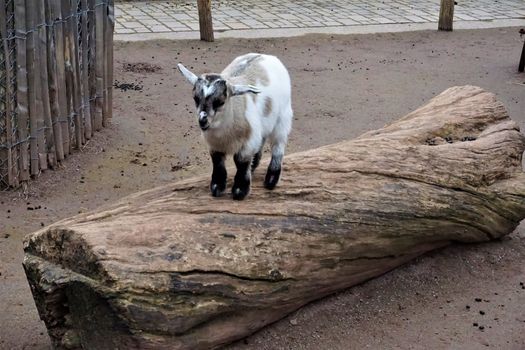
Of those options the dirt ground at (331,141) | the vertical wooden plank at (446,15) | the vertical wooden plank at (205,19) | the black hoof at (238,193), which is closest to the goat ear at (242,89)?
the black hoof at (238,193)

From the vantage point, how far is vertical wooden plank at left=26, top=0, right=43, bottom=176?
575 cm

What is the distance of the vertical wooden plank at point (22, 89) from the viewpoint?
5.67 m

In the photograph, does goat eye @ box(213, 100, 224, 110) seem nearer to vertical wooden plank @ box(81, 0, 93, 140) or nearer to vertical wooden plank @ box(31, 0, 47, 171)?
vertical wooden plank @ box(31, 0, 47, 171)

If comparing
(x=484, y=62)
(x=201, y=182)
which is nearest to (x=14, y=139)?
(x=201, y=182)

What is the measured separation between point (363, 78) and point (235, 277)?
618 cm

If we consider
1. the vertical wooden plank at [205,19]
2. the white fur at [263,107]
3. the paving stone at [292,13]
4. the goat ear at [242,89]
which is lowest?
the paving stone at [292,13]

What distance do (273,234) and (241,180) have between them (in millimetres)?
402

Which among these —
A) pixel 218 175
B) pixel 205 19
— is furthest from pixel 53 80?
pixel 205 19

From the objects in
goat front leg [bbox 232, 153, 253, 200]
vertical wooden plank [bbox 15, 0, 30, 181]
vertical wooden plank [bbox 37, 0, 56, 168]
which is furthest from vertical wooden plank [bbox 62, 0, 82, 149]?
goat front leg [bbox 232, 153, 253, 200]

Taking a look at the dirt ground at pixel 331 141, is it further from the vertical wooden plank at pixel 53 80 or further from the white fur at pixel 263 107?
the white fur at pixel 263 107

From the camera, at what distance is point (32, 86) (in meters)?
5.87

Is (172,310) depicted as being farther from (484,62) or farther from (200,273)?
(484,62)

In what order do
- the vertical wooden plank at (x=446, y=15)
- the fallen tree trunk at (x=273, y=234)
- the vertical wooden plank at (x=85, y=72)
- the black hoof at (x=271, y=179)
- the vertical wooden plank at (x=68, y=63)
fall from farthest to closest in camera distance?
the vertical wooden plank at (x=446, y=15) < the vertical wooden plank at (x=85, y=72) < the vertical wooden plank at (x=68, y=63) < the black hoof at (x=271, y=179) < the fallen tree trunk at (x=273, y=234)

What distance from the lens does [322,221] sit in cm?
416
